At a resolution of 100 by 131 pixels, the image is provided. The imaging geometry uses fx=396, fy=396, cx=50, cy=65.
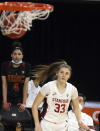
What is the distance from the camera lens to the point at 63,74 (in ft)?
14.8

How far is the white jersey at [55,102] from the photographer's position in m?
4.57

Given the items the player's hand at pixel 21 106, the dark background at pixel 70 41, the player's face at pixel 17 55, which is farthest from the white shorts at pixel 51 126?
the dark background at pixel 70 41

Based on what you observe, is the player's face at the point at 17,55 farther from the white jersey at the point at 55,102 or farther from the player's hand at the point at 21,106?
the white jersey at the point at 55,102

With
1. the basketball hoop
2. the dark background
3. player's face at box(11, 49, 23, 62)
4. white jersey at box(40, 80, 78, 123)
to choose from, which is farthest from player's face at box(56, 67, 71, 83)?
the dark background

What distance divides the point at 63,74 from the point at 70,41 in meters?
5.94

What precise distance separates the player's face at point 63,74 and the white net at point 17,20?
11.9 feet

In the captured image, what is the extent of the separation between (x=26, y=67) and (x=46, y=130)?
1209 mm

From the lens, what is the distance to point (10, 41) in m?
10.3

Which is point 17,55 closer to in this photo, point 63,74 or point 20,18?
point 63,74

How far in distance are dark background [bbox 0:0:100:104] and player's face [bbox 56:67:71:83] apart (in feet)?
18.8

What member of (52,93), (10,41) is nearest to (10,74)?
(52,93)

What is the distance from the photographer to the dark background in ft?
33.5

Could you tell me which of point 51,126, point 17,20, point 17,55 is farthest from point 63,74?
point 17,20

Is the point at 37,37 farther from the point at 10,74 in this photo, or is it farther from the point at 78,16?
the point at 10,74
